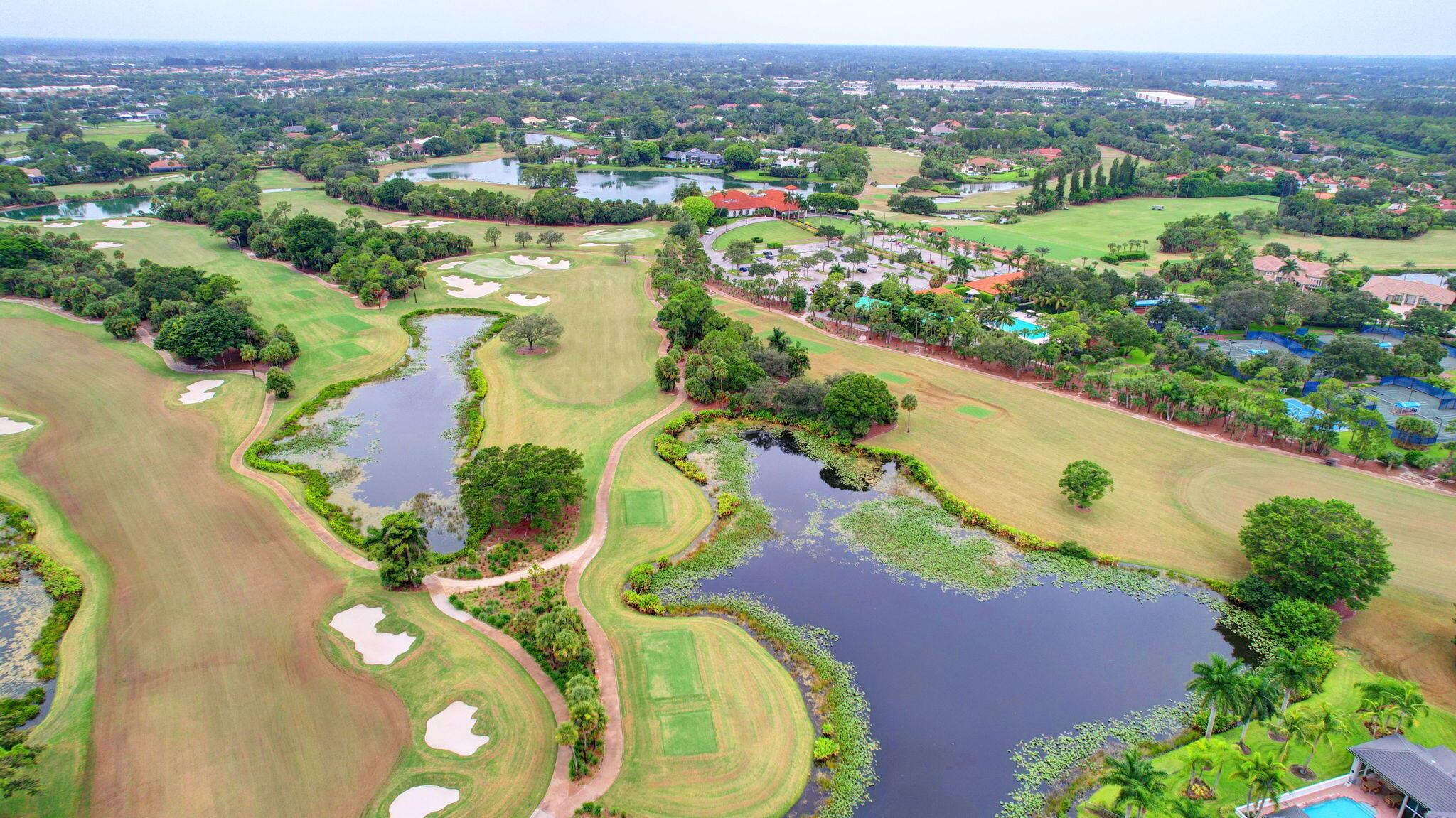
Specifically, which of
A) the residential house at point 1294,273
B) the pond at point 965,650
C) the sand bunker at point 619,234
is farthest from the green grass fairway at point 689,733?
the residential house at point 1294,273

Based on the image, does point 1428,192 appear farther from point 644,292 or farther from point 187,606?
point 187,606

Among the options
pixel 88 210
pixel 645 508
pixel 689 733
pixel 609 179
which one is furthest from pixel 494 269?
pixel 88 210

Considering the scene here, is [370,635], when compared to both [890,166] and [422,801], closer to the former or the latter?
[422,801]

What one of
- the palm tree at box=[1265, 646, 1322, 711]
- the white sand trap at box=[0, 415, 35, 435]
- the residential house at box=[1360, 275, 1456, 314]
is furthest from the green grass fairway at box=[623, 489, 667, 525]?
the residential house at box=[1360, 275, 1456, 314]

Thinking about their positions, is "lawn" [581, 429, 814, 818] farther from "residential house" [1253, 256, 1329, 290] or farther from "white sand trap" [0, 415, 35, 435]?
"residential house" [1253, 256, 1329, 290]

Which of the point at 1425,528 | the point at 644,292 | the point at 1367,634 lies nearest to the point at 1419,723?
the point at 1367,634

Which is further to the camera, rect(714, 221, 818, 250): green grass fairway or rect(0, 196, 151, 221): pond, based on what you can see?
rect(0, 196, 151, 221): pond
